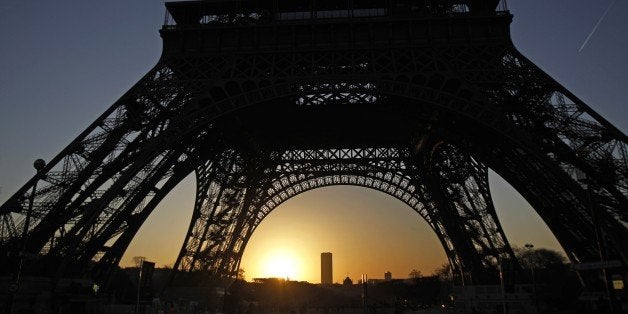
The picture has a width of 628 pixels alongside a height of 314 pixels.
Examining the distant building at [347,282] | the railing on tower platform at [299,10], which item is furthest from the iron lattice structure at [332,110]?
the distant building at [347,282]

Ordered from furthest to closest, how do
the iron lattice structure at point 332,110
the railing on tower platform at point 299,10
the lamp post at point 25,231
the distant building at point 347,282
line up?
the distant building at point 347,282 → the railing on tower platform at point 299,10 → the iron lattice structure at point 332,110 → the lamp post at point 25,231

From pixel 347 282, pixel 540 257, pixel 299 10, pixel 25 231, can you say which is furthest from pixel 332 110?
pixel 347 282

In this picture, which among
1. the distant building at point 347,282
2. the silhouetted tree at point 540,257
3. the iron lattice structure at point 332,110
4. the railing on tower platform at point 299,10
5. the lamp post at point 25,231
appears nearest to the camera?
the lamp post at point 25,231

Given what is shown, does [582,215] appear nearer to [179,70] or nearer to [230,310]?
[179,70]

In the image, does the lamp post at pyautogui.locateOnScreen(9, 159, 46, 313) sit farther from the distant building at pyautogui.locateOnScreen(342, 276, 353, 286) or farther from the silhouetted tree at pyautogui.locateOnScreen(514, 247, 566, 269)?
the distant building at pyautogui.locateOnScreen(342, 276, 353, 286)

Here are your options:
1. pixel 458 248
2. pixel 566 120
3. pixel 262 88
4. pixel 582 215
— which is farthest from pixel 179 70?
pixel 458 248

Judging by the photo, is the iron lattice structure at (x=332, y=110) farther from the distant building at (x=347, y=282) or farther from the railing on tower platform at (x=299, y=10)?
the distant building at (x=347, y=282)

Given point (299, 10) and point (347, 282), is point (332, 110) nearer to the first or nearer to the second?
point (299, 10)
